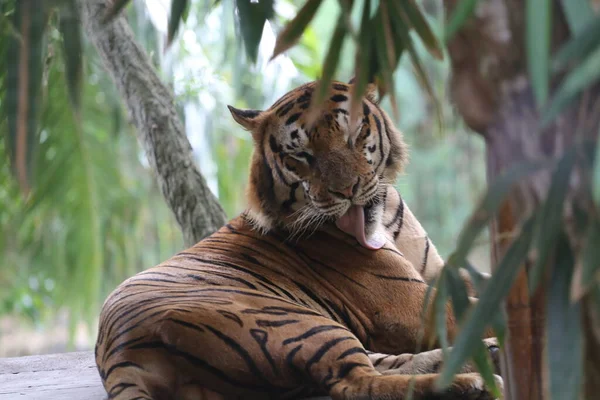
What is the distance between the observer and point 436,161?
464 inches

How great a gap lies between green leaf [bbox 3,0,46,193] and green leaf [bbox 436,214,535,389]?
77 centimetres

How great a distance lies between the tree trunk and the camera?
1.34 m

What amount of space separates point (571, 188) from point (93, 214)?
4.82 metres

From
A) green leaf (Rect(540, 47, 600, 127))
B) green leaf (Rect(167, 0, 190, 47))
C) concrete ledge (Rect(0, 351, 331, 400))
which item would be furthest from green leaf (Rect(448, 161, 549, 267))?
concrete ledge (Rect(0, 351, 331, 400))

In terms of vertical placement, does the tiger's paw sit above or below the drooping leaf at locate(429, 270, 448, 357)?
below

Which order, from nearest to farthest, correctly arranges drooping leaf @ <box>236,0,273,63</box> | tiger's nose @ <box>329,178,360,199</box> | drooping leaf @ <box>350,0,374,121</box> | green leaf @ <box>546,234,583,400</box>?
1. green leaf @ <box>546,234,583,400</box>
2. drooping leaf @ <box>350,0,374,121</box>
3. drooping leaf @ <box>236,0,273,63</box>
4. tiger's nose @ <box>329,178,360,199</box>

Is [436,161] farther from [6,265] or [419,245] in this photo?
[419,245]

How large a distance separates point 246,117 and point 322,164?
0.49 metres

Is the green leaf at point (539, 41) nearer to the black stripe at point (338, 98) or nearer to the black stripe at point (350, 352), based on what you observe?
the black stripe at point (350, 352)

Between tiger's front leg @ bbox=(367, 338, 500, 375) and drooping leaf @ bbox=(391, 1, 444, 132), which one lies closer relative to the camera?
drooping leaf @ bbox=(391, 1, 444, 132)

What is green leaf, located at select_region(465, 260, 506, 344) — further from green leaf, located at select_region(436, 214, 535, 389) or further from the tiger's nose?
the tiger's nose

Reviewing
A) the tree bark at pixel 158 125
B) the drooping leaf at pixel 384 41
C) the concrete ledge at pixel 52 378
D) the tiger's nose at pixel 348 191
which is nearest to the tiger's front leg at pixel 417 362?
the concrete ledge at pixel 52 378

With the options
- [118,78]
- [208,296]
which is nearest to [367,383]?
[208,296]

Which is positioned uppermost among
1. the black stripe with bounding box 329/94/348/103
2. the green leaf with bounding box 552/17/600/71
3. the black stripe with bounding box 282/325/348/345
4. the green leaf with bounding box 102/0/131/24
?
the green leaf with bounding box 102/0/131/24
